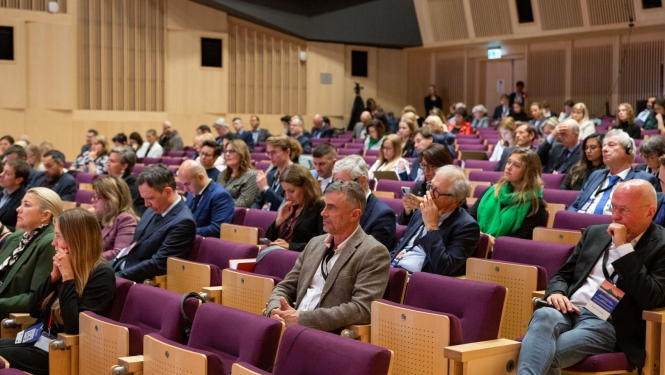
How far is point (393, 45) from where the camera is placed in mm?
15469

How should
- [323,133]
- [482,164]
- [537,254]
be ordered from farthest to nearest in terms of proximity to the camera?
[323,133]
[482,164]
[537,254]

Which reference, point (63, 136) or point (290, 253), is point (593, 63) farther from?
point (290, 253)

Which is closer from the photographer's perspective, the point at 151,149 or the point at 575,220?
the point at 575,220

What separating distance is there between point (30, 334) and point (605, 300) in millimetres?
2337

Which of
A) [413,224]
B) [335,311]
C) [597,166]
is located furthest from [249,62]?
[335,311]

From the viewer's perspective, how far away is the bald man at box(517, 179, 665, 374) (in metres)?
2.77

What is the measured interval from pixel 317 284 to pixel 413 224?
89cm

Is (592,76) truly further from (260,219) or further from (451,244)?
(451,244)

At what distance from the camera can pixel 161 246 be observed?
13.6 feet

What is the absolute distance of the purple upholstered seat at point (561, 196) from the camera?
16.5 ft

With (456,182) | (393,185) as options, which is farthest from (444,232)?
(393,185)

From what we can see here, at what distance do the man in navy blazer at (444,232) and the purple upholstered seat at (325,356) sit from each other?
128 centimetres

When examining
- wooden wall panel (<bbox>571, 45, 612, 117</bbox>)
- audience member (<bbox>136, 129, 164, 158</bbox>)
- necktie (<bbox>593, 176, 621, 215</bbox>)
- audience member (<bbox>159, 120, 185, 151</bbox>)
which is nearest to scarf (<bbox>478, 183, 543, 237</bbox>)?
necktie (<bbox>593, 176, 621, 215</bbox>)

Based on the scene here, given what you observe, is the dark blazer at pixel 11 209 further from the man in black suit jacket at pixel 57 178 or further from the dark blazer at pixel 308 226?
the dark blazer at pixel 308 226
